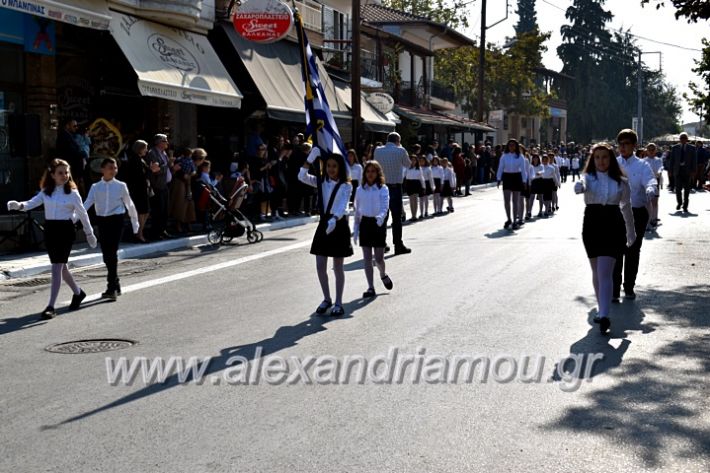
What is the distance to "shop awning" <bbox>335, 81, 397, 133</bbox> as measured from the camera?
32.3 meters

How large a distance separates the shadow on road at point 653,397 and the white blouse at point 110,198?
17.7 ft

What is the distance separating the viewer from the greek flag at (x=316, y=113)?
11.2 meters

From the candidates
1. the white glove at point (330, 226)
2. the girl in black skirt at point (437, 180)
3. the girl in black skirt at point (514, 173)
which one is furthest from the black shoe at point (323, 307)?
the girl in black skirt at point (437, 180)

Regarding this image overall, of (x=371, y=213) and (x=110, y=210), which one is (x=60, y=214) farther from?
(x=371, y=213)

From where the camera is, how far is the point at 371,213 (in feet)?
36.8

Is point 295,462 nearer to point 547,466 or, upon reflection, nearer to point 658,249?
point 547,466

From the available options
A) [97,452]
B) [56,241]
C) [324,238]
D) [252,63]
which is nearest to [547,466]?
[97,452]

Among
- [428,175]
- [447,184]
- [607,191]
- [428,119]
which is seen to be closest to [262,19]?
[428,175]

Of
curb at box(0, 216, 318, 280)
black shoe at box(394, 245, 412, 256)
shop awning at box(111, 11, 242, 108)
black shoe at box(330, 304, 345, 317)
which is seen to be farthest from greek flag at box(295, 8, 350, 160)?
shop awning at box(111, 11, 242, 108)

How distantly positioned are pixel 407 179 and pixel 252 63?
562cm

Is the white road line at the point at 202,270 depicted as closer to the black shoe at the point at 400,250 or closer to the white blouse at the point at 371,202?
the black shoe at the point at 400,250

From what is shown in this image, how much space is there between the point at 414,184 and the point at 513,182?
361 centimetres

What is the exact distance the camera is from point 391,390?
6688 mm

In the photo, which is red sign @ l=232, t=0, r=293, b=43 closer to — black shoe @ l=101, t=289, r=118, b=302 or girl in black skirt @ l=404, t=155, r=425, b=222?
girl in black skirt @ l=404, t=155, r=425, b=222
